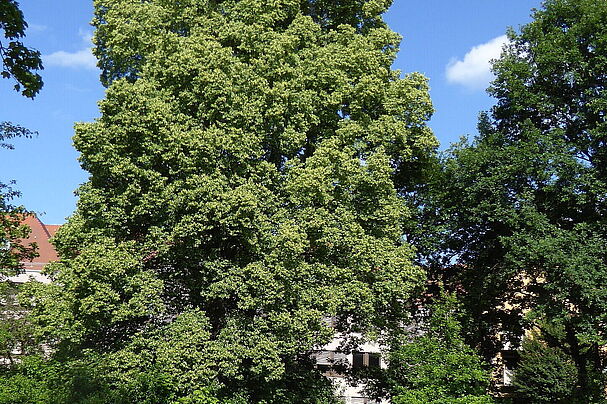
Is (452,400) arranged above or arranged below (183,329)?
below

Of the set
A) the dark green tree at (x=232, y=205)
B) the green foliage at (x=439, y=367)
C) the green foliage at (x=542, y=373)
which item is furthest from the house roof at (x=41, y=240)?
the green foliage at (x=439, y=367)

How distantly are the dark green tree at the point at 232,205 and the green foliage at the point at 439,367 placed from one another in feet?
4.23

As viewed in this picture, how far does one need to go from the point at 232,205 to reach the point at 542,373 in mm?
22104

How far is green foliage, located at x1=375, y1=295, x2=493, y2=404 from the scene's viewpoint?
16.9m

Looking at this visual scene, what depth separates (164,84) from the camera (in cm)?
1930

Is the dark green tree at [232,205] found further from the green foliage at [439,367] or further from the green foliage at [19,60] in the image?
the green foliage at [19,60]

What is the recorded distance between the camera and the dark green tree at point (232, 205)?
17.6 meters

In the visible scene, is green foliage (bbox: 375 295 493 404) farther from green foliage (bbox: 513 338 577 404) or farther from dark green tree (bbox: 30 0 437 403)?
green foliage (bbox: 513 338 577 404)

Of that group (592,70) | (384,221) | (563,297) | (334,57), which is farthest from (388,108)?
(563,297)

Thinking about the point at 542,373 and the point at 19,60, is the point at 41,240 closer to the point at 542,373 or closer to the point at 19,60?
the point at 542,373

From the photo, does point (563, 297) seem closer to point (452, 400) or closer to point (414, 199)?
point (452, 400)

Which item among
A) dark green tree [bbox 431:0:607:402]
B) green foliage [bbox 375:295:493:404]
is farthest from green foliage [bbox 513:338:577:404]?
green foliage [bbox 375:295:493:404]

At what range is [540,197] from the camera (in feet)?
67.7

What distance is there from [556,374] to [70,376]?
79.2 ft
